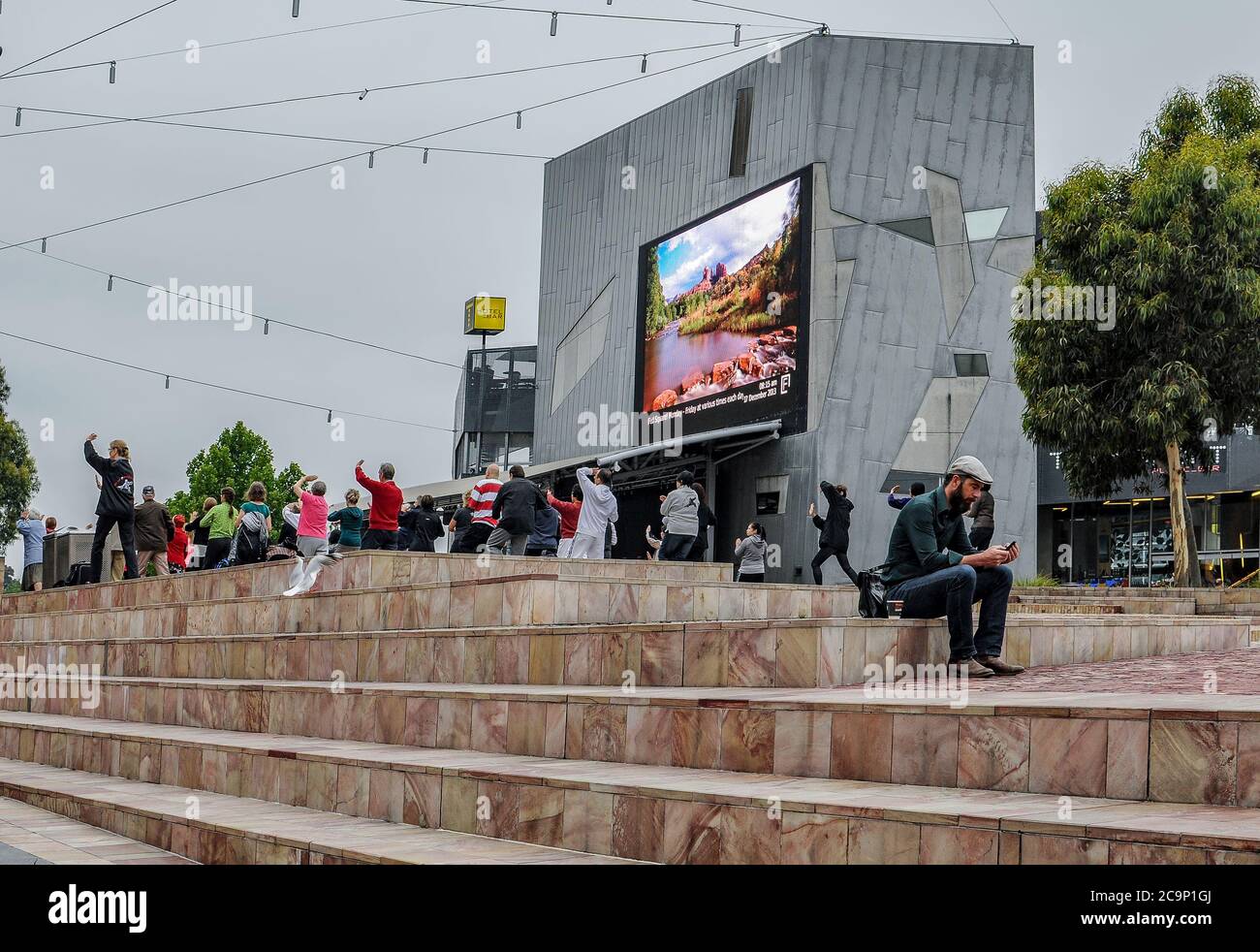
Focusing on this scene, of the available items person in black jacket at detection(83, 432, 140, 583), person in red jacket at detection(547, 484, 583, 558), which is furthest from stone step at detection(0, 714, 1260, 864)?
person in red jacket at detection(547, 484, 583, 558)

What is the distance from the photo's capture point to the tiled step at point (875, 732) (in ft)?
15.6

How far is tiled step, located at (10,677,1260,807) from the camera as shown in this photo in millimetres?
4746

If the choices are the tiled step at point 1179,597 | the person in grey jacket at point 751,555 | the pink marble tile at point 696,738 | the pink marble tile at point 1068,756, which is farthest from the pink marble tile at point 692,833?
the person in grey jacket at point 751,555

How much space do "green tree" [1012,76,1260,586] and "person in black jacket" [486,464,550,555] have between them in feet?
38.8

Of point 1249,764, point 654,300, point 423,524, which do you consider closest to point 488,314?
point 654,300

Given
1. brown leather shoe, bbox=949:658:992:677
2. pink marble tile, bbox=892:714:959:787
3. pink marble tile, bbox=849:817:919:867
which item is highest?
brown leather shoe, bbox=949:658:992:677

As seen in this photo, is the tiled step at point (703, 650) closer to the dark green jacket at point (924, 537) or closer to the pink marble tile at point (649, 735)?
the dark green jacket at point (924, 537)

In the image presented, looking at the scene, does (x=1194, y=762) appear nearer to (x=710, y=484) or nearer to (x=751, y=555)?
(x=751, y=555)

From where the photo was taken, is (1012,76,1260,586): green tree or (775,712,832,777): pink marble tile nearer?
(775,712,832,777): pink marble tile

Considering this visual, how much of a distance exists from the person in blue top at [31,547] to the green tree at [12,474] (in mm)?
38005

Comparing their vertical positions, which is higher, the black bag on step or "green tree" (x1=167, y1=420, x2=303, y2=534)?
"green tree" (x1=167, y1=420, x2=303, y2=534)

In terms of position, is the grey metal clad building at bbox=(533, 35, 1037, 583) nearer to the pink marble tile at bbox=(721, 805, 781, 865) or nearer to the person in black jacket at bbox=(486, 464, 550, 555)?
the person in black jacket at bbox=(486, 464, 550, 555)
